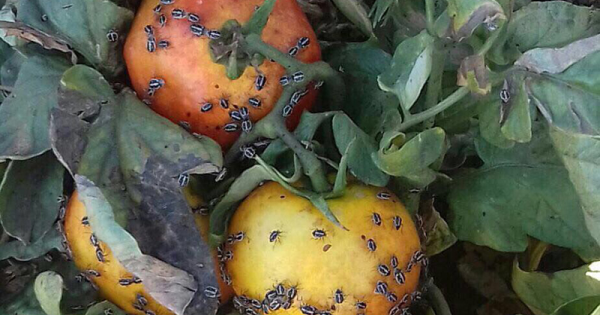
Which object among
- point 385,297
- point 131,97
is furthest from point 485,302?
point 131,97

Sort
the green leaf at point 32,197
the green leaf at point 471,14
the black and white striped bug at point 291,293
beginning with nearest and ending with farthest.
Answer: the green leaf at point 471,14 → the black and white striped bug at point 291,293 → the green leaf at point 32,197

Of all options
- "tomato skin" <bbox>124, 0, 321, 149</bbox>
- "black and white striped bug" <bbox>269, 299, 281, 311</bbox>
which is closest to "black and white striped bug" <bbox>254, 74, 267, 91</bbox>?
"tomato skin" <bbox>124, 0, 321, 149</bbox>

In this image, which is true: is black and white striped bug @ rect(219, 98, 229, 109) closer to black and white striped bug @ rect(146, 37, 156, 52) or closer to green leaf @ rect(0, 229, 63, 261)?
black and white striped bug @ rect(146, 37, 156, 52)

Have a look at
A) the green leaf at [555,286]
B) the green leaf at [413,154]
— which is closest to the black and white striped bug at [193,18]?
the green leaf at [413,154]

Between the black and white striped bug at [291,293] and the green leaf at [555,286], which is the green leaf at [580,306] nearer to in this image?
the green leaf at [555,286]

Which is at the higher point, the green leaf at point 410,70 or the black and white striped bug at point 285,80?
the green leaf at point 410,70

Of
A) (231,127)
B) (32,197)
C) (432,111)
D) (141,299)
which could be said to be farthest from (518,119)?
(32,197)

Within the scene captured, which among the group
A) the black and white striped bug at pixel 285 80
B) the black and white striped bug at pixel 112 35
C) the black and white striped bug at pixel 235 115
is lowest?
the black and white striped bug at pixel 235 115
